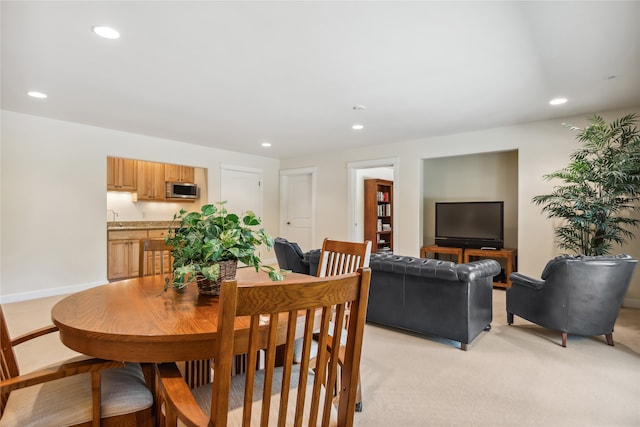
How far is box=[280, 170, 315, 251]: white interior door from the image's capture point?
688 centimetres

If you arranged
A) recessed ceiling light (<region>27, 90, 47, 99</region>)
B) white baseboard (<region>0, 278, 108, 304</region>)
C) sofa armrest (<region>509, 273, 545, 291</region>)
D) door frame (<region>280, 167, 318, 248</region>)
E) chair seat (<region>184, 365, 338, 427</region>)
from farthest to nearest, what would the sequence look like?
door frame (<region>280, 167, 318, 248</region>) < white baseboard (<region>0, 278, 108, 304</region>) < recessed ceiling light (<region>27, 90, 47, 99</region>) < sofa armrest (<region>509, 273, 545, 291</region>) < chair seat (<region>184, 365, 338, 427</region>)

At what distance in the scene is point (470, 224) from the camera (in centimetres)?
521

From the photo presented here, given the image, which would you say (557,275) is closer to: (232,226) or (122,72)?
(232,226)

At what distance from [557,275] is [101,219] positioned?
5.43 meters

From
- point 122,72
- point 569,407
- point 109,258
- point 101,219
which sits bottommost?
point 569,407

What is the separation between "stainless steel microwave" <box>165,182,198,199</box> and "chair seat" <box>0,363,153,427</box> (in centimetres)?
538

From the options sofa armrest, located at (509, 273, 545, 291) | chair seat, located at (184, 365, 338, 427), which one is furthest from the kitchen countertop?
sofa armrest, located at (509, 273, 545, 291)

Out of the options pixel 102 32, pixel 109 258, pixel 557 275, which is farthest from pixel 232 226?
pixel 109 258

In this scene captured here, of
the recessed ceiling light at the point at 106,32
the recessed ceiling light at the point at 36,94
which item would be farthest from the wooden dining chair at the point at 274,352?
the recessed ceiling light at the point at 36,94

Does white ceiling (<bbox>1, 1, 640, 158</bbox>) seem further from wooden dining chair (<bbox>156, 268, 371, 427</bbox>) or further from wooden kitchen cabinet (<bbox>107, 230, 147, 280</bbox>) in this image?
wooden kitchen cabinet (<bbox>107, 230, 147, 280</bbox>)

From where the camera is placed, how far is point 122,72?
2799 millimetres

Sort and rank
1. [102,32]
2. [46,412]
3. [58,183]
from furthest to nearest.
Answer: [58,183] → [102,32] → [46,412]

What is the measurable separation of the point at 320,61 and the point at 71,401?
2.52 meters

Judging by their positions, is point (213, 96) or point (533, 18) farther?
point (213, 96)
